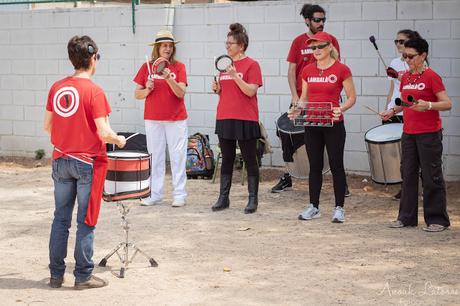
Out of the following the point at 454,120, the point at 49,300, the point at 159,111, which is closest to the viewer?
the point at 49,300

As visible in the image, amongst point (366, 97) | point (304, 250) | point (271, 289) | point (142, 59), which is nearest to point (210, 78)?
point (142, 59)

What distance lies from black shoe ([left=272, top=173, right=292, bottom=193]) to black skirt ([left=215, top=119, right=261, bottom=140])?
1.58 meters

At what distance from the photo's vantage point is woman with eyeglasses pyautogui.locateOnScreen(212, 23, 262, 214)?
889cm

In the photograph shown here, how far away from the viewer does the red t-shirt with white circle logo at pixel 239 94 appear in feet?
29.2

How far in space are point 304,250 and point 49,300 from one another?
2297 mm

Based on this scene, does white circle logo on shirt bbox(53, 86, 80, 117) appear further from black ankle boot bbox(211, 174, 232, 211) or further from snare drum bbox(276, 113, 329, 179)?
snare drum bbox(276, 113, 329, 179)

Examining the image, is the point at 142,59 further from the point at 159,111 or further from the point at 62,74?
the point at 159,111

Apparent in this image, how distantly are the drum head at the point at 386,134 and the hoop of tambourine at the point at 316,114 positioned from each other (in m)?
1.04

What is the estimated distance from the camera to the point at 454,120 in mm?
10680

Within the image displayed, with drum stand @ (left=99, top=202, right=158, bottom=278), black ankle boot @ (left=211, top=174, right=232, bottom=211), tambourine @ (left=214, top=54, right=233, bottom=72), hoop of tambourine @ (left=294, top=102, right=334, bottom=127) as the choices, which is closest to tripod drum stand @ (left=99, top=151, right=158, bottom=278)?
drum stand @ (left=99, top=202, right=158, bottom=278)

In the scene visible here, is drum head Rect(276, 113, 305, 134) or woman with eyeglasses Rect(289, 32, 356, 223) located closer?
woman with eyeglasses Rect(289, 32, 356, 223)

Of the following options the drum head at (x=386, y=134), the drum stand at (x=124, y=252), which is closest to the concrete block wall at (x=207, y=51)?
the drum head at (x=386, y=134)

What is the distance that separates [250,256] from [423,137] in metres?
1.95

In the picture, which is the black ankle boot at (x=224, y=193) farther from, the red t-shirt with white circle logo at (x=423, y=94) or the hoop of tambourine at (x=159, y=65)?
the red t-shirt with white circle logo at (x=423, y=94)
